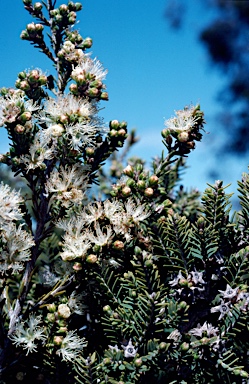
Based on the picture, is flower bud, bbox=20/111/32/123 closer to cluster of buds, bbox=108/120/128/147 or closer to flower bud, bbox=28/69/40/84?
flower bud, bbox=28/69/40/84

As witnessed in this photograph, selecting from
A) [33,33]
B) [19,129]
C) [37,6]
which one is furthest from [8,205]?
[37,6]

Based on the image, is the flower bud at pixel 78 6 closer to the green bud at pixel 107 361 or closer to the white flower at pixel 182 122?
the white flower at pixel 182 122

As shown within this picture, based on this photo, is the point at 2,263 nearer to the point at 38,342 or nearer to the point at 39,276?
the point at 38,342

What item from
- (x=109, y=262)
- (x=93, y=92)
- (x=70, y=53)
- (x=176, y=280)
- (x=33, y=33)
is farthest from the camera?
(x=33, y=33)

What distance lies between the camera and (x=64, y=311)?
1.35 metres

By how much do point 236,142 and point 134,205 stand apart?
1021 cm

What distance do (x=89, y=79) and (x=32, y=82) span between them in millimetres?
168

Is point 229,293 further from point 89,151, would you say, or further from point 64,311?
point 89,151

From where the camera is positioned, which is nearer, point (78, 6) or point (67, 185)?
point (67, 185)

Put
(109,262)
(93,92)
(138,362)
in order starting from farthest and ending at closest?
(93,92) → (109,262) → (138,362)

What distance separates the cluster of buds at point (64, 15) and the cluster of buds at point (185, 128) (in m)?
0.52

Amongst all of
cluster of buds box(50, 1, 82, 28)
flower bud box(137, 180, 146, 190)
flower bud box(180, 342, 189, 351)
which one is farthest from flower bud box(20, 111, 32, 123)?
flower bud box(180, 342, 189, 351)

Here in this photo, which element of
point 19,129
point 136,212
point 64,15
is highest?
point 64,15

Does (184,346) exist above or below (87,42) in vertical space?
below
